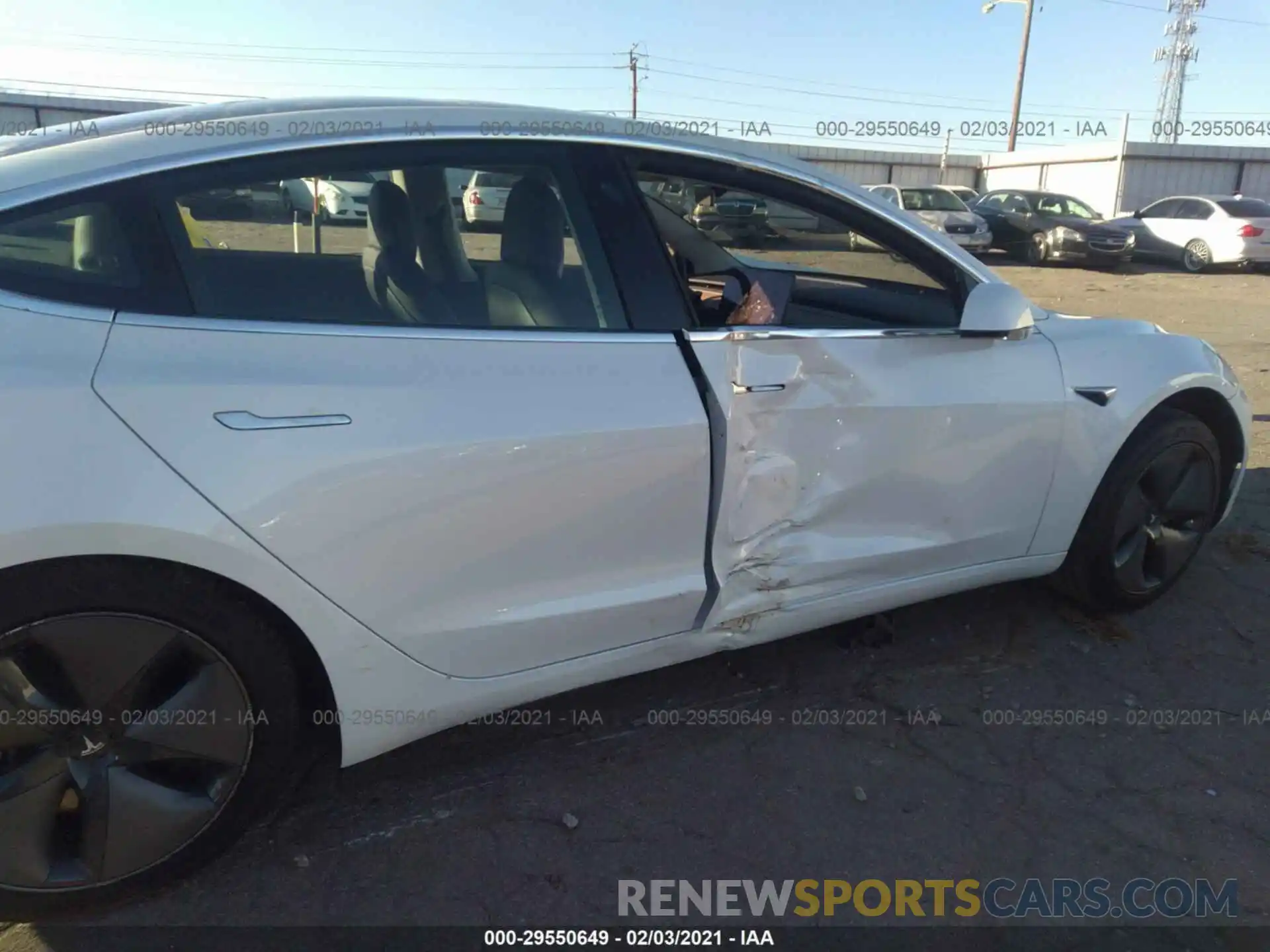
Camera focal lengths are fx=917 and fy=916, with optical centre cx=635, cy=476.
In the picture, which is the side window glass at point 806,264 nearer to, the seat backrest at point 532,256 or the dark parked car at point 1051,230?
the seat backrest at point 532,256

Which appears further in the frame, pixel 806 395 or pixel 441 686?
pixel 806 395

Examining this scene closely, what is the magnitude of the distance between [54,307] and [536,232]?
1059mm

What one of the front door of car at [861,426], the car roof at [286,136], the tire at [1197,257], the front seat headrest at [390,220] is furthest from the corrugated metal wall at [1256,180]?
the front seat headrest at [390,220]

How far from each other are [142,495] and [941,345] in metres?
2.06

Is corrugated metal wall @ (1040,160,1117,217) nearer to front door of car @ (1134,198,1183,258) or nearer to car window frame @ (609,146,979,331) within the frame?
front door of car @ (1134,198,1183,258)

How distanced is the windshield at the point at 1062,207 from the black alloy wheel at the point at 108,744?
20.7 meters

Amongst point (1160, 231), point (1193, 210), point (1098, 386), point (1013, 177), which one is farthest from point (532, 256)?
point (1013, 177)

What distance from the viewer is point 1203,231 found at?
57.7 feet

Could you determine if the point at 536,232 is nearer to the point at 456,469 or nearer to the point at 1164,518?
the point at 456,469

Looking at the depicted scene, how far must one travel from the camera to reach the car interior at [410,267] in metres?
1.89

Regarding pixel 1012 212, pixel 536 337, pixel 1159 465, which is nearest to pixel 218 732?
pixel 536 337

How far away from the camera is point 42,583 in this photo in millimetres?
1650

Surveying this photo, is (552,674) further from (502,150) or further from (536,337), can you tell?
(502,150)

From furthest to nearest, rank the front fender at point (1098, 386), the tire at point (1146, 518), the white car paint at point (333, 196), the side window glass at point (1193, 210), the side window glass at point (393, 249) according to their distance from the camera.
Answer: the side window glass at point (1193, 210), the tire at point (1146, 518), the front fender at point (1098, 386), the white car paint at point (333, 196), the side window glass at point (393, 249)
